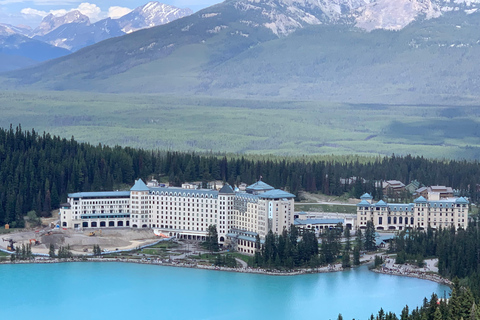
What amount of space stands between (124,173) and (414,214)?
26.5m

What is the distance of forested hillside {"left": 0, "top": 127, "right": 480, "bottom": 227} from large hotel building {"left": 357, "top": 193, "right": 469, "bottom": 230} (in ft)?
32.1

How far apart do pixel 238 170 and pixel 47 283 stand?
35784 millimetres

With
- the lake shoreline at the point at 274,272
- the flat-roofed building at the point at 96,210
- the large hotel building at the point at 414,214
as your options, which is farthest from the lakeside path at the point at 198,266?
the large hotel building at the point at 414,214

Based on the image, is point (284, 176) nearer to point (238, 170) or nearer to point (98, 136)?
point (238, 170)

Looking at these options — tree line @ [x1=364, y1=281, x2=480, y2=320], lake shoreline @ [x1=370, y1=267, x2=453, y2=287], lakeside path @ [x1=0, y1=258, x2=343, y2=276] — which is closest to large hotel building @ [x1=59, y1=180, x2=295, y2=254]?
lakeside path @ [x1=0, y1=258, x2=343, y2=276]

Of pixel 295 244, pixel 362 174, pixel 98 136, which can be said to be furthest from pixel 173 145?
pixel 295 244

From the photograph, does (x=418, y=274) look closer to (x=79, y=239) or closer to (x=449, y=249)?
(x=449, y=249)

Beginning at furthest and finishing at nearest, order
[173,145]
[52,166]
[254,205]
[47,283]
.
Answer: [173,145] < [52,166] < [254,205] < [47,283]

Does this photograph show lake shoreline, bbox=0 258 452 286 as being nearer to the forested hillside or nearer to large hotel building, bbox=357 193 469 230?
the forested hillside

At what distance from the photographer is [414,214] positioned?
93375 millimetres

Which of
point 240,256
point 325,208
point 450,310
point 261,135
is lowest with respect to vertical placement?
point 450,310

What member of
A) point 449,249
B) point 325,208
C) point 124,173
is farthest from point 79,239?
point 449,249

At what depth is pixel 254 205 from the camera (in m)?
86.6

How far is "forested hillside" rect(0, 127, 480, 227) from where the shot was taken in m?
97.6
